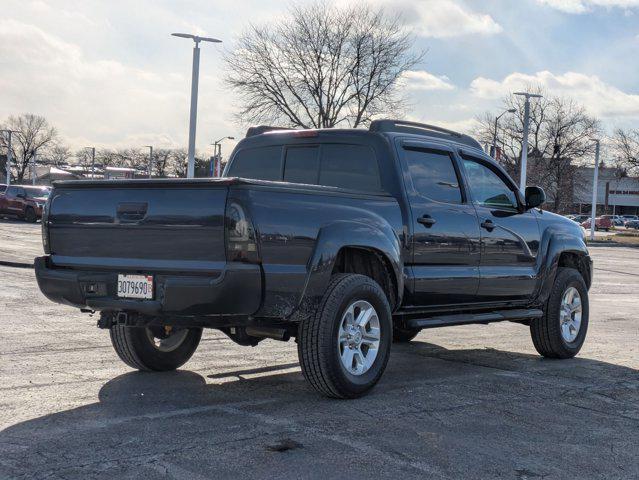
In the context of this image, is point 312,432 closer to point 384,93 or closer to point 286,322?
point 286,322

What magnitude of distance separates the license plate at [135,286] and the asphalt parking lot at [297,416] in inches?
28.2

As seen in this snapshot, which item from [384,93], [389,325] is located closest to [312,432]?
[389,325]

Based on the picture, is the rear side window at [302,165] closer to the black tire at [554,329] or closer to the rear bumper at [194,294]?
the rear bumper at [194,294]

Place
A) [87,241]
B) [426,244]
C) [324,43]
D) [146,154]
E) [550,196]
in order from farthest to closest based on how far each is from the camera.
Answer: [146,154]
[550,196]
[324,43]
[426,244]
[87,241]

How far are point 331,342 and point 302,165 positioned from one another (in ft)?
6.41

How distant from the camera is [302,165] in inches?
271

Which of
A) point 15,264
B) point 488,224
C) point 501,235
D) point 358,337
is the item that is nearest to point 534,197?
point 501,235

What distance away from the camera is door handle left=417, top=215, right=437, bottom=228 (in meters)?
6.35

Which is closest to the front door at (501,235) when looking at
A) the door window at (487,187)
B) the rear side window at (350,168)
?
the door window at (487,187)

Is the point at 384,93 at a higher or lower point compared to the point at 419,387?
higher

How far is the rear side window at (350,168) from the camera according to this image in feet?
21.2

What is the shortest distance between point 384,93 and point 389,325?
1526 inches

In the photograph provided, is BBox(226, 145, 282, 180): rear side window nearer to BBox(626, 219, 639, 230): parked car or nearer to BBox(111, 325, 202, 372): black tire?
BBox(111, 325, 202, 372): black tire

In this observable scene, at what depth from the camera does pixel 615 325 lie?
35.3 feet
